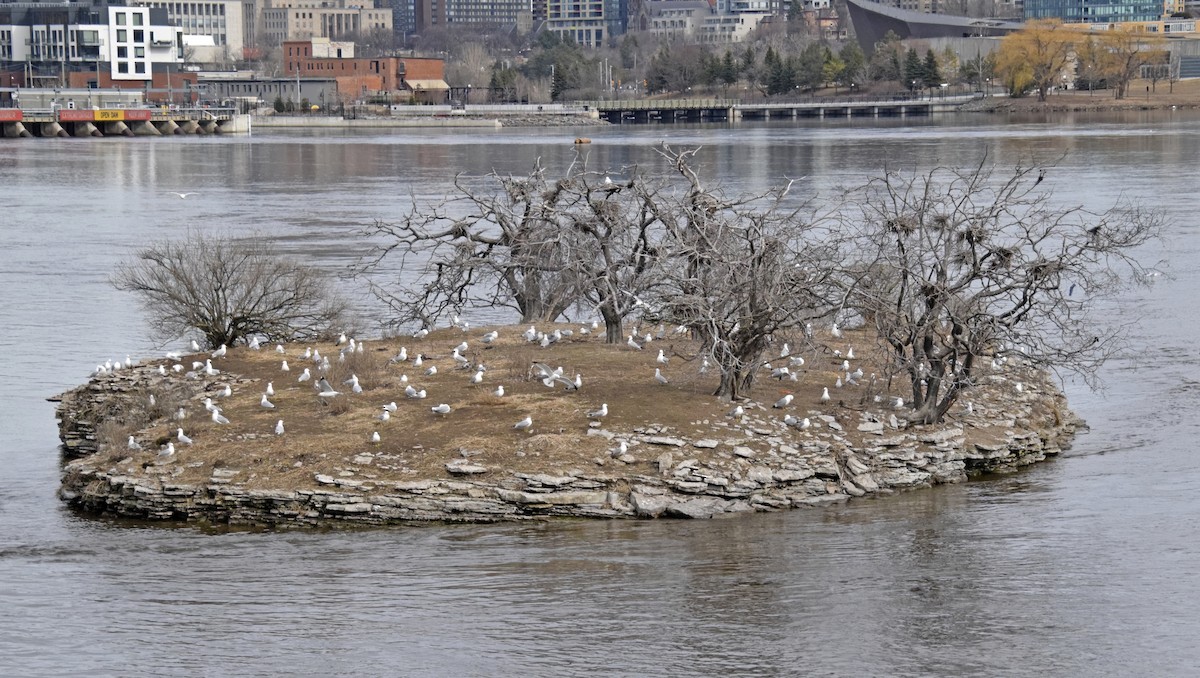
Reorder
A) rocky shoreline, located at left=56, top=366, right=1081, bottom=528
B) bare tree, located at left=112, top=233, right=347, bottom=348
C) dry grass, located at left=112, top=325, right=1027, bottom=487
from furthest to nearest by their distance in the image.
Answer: bare tree, located at left=112, top=233, right=347, bottom=348 → dry grass, located at left=112, top=325, right=1027, bottom=487 → rocky shoreline, located at left=56, top=366, right=1081, bottom=528

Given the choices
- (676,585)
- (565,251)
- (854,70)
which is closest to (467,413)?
(676,585)

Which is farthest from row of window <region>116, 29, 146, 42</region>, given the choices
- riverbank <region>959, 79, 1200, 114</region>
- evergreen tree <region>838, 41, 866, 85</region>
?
riverbank <region>959, 79, 1200, 114</region>

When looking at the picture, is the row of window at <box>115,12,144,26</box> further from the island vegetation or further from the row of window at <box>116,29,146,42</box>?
the island vegetation

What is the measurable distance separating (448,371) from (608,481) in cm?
582

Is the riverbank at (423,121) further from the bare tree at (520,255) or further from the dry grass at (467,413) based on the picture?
the dry grass at (467,413)

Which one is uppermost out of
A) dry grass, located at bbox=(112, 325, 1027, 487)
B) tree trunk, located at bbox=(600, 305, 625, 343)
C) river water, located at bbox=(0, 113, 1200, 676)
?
tree trunk, located at bbox=(600, 305, 625, 343)

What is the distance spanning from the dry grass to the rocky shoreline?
10 centimetres

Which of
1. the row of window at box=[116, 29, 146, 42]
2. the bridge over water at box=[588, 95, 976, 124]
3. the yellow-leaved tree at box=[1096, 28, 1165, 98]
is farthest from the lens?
the bridge over water at box=[588, 95, 976, 124]

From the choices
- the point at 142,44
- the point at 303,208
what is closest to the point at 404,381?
the point at 303,208

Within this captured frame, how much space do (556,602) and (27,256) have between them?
3945 cm

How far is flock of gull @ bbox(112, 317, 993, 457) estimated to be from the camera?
81.0ft

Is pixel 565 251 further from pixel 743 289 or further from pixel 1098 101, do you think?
pixel 1098 101

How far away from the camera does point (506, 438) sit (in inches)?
939

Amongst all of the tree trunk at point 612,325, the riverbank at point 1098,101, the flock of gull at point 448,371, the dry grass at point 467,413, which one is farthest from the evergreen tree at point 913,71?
the dry grass at point 467,413
